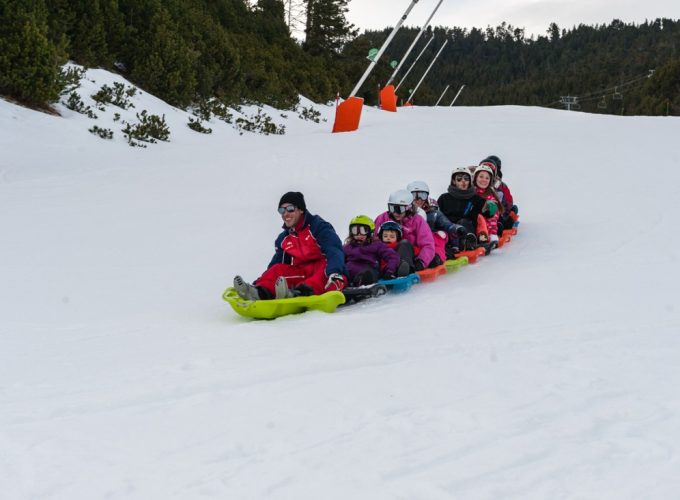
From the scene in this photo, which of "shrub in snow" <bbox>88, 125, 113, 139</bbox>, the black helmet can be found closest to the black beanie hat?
the black helmet

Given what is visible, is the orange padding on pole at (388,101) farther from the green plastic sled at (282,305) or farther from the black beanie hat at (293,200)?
the green plastic sled at (282,305)

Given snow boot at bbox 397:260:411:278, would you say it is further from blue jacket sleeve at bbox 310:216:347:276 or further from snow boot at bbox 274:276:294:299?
snow boot at bbox 274:276:294:299

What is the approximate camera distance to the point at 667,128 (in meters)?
17.4

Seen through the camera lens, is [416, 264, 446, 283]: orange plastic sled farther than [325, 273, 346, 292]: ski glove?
Yes

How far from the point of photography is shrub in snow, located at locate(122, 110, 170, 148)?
12.2 m

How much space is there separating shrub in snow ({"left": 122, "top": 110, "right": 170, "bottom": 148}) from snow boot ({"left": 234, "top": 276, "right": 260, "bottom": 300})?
777 cm

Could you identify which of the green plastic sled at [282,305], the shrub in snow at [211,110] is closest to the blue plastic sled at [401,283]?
the green plastic sled at [282,305]

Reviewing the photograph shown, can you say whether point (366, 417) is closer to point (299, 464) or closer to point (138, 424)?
point (299, 464)

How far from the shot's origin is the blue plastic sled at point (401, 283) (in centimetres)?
582

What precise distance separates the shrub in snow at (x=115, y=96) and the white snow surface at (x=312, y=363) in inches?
125

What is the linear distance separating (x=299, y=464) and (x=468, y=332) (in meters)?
2.02

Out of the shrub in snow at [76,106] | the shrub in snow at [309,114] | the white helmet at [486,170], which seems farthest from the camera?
the shrub in snow at [309,114]

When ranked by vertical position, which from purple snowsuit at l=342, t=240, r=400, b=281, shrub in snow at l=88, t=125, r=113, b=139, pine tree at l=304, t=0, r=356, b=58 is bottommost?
purple snowsuit at l=342, t=240, r=400, b=281

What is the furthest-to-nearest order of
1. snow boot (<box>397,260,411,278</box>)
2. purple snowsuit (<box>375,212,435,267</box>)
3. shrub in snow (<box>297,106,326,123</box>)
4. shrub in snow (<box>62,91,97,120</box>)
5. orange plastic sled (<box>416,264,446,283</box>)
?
1. shrub in snow (<box>297,106,326,123</box>)
2. shrub in snow (<box>62,91,97,120</box>)
3. purple snowsuit (<box>375,212,435,267</box>)
4. orange plastic sled (<box>416,264,446,283</box>)
5. snow boot (<box>397,260,411,278</box>)
